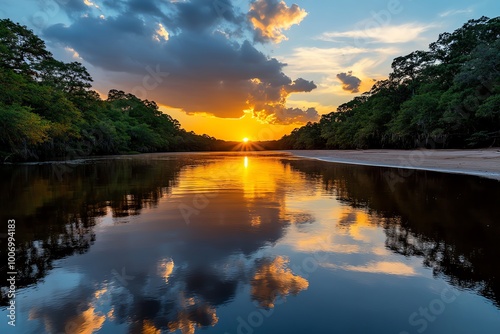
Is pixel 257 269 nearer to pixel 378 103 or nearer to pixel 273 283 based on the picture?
pixel 273 283

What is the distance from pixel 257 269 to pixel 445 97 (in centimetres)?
4713

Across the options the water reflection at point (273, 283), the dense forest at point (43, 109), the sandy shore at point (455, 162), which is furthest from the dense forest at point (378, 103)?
the water reflection at point (273, 283)

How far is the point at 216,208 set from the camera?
34.0 ft

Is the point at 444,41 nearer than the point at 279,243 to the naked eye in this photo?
No

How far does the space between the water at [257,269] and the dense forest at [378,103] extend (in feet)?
91.0

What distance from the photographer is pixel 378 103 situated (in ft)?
235

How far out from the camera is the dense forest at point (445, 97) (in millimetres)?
37562

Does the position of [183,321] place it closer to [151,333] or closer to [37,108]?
[151,333]

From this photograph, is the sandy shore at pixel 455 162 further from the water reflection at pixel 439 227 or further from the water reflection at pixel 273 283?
the water reflection at pixel 273 283

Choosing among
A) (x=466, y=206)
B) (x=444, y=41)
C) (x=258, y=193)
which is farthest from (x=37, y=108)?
(x=444, y=41)

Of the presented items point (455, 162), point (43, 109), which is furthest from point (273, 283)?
point (43, 109)

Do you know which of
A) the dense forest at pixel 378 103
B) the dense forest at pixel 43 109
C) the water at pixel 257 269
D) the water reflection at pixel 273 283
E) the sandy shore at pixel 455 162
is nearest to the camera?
the water at pixel 257 269

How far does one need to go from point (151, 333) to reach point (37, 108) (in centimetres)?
4487

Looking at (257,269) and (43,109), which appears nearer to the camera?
(257,269)
